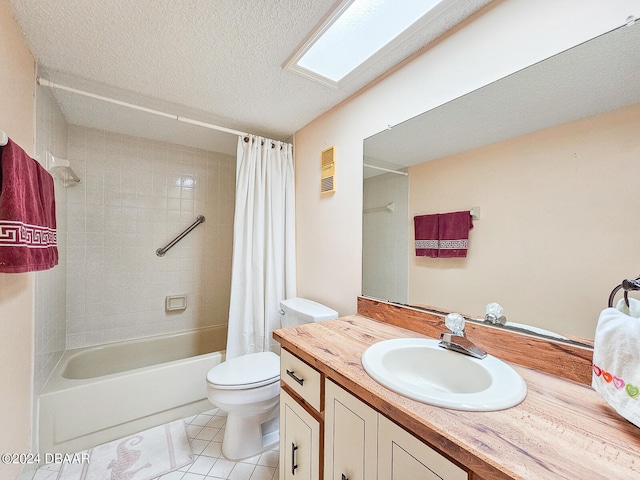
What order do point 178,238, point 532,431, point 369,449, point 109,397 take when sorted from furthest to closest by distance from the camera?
point 178,238 → point 109,397 → point 369,449 → point 532,431

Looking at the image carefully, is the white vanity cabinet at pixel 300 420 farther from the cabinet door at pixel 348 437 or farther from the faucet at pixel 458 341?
the faucet at pixel 458 341

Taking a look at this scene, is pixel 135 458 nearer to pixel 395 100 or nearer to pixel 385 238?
pixel 385 238

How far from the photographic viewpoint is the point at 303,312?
5.34ft

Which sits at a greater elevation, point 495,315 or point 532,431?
point 495,315

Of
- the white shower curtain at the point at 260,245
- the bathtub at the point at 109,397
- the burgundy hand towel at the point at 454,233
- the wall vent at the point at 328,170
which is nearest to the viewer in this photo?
the burgundy hand towel at the point at 454,233

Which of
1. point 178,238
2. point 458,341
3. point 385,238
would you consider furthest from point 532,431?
point 178,238

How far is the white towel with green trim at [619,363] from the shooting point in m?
0.54

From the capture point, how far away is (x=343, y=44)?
1237mm

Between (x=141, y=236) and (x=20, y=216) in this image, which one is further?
(x=141, y=236)

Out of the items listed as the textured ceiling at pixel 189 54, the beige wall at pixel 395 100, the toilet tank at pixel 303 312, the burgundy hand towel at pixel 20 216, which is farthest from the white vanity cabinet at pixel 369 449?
the textured ceiling at pixel 189 54

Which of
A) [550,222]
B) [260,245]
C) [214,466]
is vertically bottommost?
[214,466]

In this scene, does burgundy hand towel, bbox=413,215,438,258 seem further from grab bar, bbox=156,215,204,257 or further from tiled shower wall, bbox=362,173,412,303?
grab bar, bbox=156,215,204,257

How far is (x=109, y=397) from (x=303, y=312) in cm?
123

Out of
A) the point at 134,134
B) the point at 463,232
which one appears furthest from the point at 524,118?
the point at 134,134
